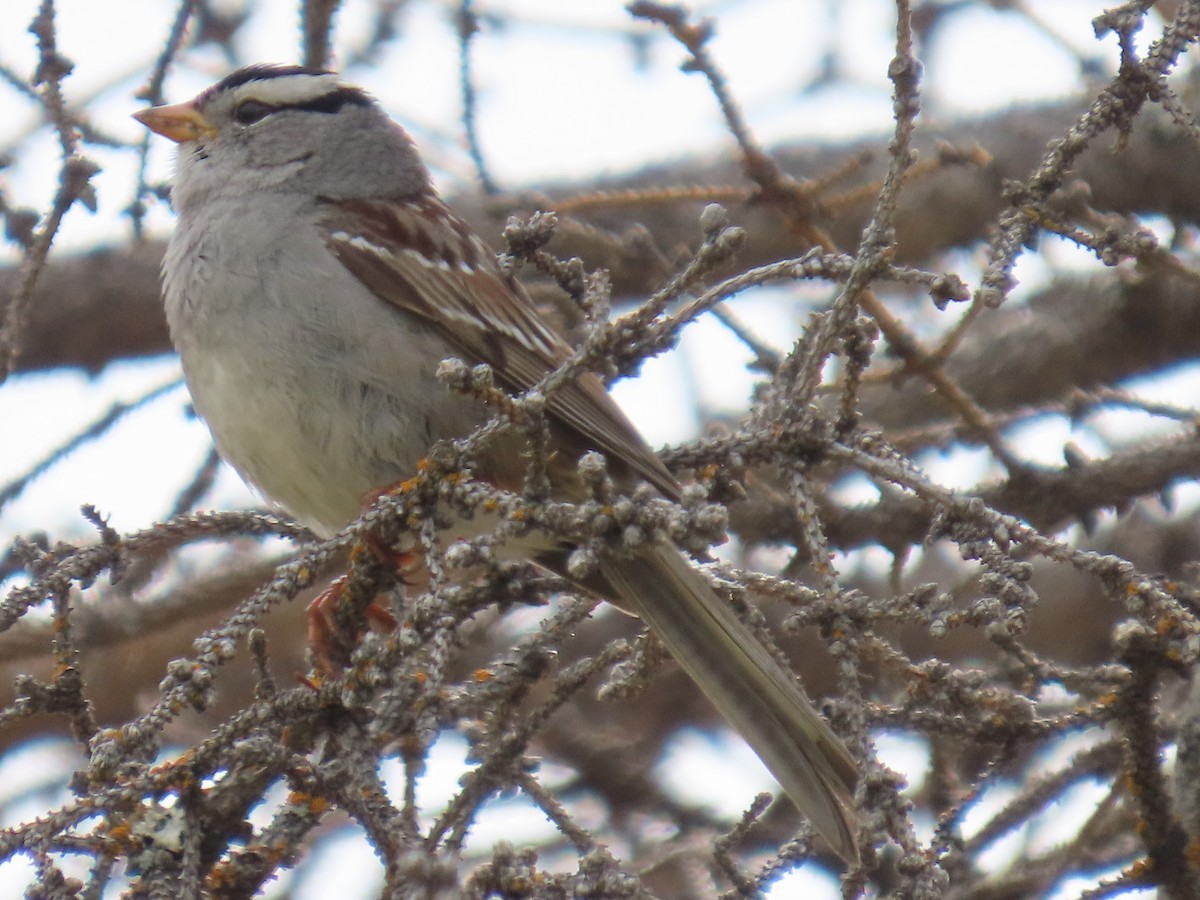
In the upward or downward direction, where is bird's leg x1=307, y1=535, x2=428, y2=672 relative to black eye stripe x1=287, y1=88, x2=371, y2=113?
downward

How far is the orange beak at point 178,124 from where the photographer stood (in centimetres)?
375

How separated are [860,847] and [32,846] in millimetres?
880

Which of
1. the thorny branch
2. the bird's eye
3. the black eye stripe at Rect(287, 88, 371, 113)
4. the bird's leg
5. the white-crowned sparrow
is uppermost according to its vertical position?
the black eye stripe at Rect(287, 88, 371, 113)

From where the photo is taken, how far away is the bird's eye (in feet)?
12.5

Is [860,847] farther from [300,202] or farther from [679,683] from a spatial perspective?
[679,683]

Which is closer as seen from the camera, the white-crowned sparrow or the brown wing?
the white-crowned sparrow

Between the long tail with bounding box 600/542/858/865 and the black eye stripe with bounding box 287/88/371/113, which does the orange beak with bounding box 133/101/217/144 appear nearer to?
the black eye stripe with bounding box 287/88/371/113

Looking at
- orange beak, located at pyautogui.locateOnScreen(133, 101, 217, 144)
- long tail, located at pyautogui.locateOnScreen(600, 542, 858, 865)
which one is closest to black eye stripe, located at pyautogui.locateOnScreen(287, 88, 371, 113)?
orange beak, located at pyautogui.locateOnScreen(133, 101, 217, 144)

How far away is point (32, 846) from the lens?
Result: 1681 mm

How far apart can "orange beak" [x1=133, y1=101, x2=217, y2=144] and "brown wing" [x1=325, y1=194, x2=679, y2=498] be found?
582 mm

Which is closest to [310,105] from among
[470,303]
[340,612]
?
[470,303]

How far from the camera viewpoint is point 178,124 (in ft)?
12.3

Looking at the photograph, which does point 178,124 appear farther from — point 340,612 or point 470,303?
point 340,612

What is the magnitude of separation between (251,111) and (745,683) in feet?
6.58
